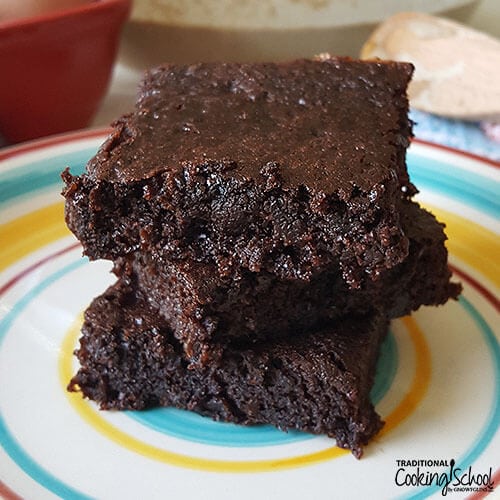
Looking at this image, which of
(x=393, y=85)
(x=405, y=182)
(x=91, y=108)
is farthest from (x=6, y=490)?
(x=91, y=108)

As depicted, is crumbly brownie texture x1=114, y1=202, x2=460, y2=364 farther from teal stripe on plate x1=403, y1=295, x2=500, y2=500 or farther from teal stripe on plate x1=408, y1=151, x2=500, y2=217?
teal stripe on plate x1=408, y1=151, x2=500, y2=217

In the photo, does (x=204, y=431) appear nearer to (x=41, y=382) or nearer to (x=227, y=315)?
(x=227, y=315)

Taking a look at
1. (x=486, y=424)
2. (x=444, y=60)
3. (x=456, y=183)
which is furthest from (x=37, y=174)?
(x=444, y=60)

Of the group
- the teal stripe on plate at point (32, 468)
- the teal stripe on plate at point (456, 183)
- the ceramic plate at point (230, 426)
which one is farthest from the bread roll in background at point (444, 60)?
the teal stripe on plate at point (32, 468)

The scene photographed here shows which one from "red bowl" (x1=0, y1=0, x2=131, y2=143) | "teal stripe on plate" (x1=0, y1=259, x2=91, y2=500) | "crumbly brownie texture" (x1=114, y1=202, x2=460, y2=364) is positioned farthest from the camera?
"red bowl" (x1=0, y1=0, x2=131, y2=143)

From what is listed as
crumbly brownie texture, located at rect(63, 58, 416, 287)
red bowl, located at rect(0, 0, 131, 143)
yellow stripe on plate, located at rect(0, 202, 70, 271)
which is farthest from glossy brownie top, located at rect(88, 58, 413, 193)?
red bowl, located at rect(0, 0, 131, 143)

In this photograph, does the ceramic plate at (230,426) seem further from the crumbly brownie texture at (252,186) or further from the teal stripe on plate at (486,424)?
the crumbly brownie texture at (252,186)
